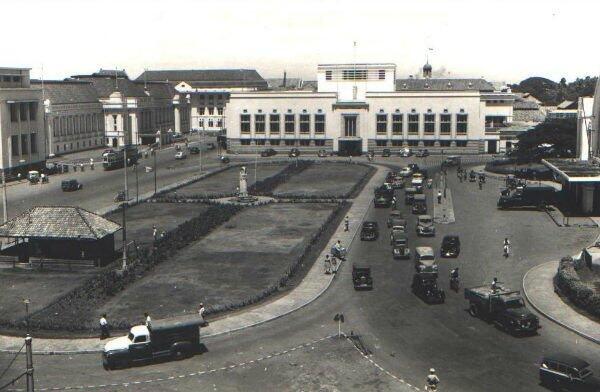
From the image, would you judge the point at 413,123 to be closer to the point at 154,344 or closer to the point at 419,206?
the point at 419,206

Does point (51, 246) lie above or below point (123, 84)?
below

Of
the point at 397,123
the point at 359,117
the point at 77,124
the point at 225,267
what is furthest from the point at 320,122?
the point at 225,267

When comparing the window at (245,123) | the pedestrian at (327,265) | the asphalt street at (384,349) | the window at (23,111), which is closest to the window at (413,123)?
the window at (245,123)

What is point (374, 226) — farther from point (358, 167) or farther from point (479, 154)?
point (479, 154)

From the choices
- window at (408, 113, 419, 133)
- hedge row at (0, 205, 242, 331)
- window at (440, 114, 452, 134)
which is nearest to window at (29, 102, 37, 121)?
hedge row at (0, 205, 242, 331)

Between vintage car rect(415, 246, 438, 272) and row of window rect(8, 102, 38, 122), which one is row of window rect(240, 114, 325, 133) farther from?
vintage car rect(415, 246, 438, 272)

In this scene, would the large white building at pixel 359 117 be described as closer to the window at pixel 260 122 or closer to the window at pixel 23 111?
the window at pixel 260 122

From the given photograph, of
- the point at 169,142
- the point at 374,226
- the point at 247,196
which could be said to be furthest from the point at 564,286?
the point at 169,142
